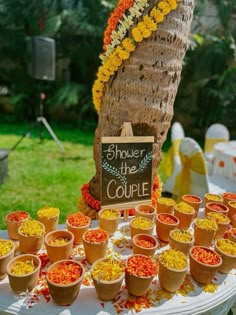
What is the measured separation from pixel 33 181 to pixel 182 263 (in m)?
3.10

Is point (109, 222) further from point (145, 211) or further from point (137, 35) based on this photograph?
point (137, 35)

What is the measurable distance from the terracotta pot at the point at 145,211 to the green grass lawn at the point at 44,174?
148cm

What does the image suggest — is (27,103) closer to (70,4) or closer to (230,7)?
(70,4)

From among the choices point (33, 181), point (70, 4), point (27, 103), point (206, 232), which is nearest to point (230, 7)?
point (70, 4)

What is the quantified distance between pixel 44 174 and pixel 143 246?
3.16 meters

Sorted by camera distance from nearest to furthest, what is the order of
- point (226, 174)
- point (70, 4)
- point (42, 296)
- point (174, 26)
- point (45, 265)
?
point (42, 296) < point (45, 265) < point (174, 26) < point (226, 174) < point (70, 4)

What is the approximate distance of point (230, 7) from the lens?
23.6ft

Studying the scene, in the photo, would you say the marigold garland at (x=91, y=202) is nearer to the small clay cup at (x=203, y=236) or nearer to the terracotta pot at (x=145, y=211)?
the terracotta pot at (x=145, y=211)

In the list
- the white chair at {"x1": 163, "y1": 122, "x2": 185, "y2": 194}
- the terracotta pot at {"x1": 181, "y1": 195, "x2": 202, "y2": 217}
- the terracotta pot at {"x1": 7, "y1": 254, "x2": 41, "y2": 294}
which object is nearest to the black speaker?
the white chair at {"x1": 163, "y1": 122, "x2": 185, "y2": 194}

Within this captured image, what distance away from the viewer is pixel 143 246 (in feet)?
3.18

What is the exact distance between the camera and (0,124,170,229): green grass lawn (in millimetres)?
3012

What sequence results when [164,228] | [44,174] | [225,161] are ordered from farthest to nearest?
[44,174]
[225,161]
[164,228]

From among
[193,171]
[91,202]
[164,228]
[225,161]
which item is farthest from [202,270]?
[225,161]

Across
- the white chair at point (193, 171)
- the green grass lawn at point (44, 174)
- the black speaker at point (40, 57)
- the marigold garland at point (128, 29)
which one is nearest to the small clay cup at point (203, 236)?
the marigold garland at point (128, 29)
